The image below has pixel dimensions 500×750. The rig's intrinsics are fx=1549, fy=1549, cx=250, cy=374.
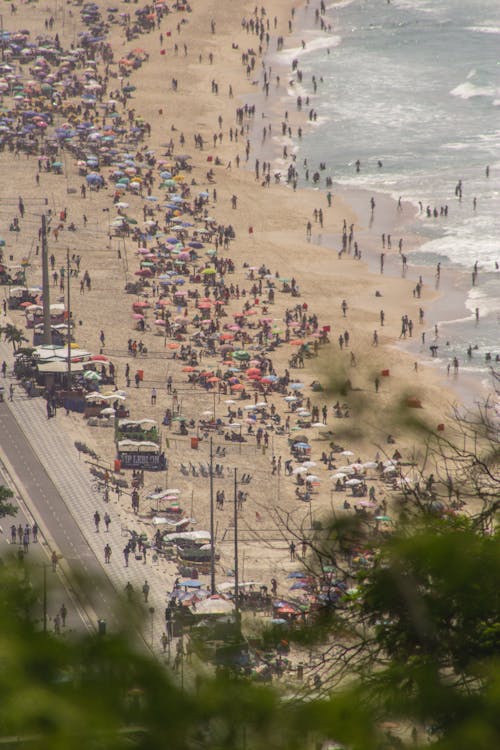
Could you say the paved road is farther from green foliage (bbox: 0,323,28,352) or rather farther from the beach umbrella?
green foliage (bbox: 0,323,28,352)

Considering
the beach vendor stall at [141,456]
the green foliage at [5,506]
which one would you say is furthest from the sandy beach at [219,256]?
the green foliage at [5,506]

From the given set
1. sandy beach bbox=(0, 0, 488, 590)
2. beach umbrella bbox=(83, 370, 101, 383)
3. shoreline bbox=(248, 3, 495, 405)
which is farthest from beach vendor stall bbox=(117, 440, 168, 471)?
shoreline bbox=(248, 3, 495, 405)

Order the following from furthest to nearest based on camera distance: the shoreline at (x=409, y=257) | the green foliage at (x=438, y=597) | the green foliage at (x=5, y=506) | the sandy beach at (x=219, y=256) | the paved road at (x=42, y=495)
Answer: the shoreline at (x=409, y=257)
the sandy beach at (x=219, y=256)
the green foliage at (x=5, y=506)
the paved road at (x=42, y=495)
the green foliage at (x=438, y=597)

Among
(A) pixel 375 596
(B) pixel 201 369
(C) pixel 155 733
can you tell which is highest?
(C) pixel 155 733

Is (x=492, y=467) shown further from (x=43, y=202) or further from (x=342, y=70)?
(x=342, y=70)

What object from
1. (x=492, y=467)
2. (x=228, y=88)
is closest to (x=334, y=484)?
(x=492, y=467)

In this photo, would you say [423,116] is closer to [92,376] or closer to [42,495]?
[92,376]

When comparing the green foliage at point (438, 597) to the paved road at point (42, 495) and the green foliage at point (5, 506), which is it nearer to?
the paved road at point (42, 495)
